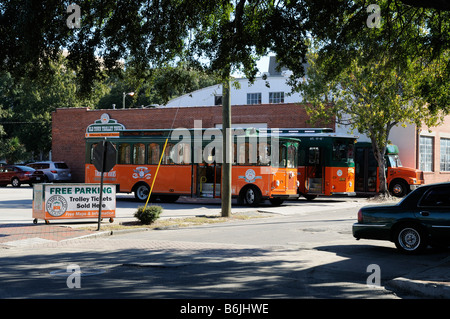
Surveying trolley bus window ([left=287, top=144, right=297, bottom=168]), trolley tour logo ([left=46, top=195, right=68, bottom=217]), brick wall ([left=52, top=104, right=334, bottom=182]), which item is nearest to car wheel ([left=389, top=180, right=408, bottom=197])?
brick wall ([left=52, top=104, right=334, bottom=182])

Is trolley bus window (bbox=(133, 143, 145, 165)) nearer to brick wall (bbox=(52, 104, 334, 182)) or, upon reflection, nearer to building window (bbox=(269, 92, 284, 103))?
brick wall (bbox=(52, 104, 334, 182))

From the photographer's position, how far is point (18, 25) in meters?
11.1

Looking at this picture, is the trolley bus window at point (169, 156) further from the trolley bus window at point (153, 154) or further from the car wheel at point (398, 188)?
the car wheel at point (398, 188)

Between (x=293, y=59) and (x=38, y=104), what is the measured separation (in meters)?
51.8

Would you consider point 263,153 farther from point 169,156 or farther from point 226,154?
point 226,154

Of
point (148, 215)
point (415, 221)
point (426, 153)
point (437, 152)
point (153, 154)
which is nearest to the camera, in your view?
point (415, 221)

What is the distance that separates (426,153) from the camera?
128 feet

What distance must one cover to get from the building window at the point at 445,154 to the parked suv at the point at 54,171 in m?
27.2

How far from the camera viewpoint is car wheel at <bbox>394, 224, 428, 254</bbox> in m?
11.5

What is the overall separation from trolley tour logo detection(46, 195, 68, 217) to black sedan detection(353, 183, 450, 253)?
369 inches

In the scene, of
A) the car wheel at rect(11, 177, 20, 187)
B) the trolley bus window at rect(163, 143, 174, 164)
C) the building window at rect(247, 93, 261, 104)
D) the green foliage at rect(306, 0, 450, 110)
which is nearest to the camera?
the green foliage at rect(306, 0, 450, 110)

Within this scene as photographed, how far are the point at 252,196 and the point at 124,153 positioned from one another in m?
7.01
